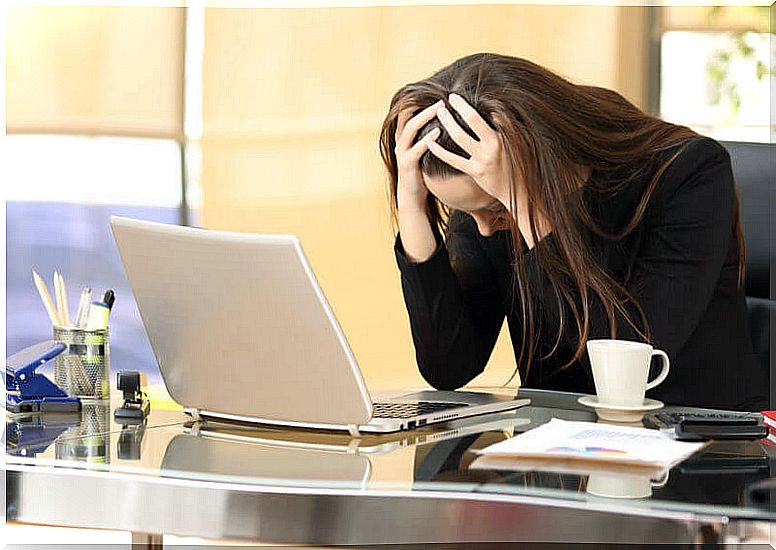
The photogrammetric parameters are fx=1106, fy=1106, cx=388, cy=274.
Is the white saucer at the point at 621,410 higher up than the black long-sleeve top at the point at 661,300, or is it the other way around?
the black long-sleeve top at the point at 661,300

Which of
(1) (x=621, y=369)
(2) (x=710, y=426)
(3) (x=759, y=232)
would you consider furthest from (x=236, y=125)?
(2) (x=710, y=426)

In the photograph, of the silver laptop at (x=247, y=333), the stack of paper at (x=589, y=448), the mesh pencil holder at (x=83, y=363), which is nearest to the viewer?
the stack of paper at (x=589, y=448)

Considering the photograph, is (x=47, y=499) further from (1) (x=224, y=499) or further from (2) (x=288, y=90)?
(2) (x=288, y=90)

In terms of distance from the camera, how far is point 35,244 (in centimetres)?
390

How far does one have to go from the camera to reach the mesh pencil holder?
1331mm

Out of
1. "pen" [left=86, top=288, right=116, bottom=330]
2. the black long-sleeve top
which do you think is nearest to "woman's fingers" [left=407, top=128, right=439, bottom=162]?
the black long-sleeve top

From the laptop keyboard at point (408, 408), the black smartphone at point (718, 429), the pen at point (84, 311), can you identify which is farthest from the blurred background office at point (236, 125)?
the black smartphone at point (718, 429)

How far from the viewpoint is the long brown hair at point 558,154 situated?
149 centimetres

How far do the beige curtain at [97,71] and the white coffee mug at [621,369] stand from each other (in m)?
2.80

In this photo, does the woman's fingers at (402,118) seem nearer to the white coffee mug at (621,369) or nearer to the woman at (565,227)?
the woman at (565,227)

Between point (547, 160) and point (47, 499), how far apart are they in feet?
2.64

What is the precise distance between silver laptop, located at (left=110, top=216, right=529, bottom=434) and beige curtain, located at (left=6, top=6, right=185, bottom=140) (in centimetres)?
273

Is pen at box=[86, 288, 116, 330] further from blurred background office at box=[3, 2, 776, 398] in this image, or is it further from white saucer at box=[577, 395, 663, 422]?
blurred background office at box=[3, 2, 776, 398]

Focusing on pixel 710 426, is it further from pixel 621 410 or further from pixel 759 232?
pixel 759 232
